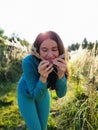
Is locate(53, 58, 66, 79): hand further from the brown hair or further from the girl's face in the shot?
the brown hair

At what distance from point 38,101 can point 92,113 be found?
2.03 meters

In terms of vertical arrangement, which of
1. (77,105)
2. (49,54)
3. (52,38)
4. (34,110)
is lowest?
(77,105)

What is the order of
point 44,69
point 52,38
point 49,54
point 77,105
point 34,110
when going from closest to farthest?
point 44,69
point 49,54
point 52,38
point 34,110
point 77,105

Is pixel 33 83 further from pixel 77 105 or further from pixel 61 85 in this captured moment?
pixel 77 105

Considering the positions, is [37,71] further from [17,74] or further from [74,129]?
[17,74]

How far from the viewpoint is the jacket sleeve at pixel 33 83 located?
3.44 metres

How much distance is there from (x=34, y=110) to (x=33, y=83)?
0.38 m

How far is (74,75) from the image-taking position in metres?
6.93

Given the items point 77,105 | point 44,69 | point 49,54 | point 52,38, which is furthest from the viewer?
point 77,105

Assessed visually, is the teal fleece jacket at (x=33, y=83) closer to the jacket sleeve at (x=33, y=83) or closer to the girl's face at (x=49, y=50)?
the jacket sleeve at (x=33, y=83)

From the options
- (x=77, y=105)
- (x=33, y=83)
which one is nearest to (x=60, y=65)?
(x=33, y=83)

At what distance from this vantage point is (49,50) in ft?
11.8

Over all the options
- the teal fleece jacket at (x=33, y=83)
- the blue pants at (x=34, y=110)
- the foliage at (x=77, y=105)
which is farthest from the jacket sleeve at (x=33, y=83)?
the foliage at (x=77, y=105)

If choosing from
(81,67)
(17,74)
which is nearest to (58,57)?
(81,67)
